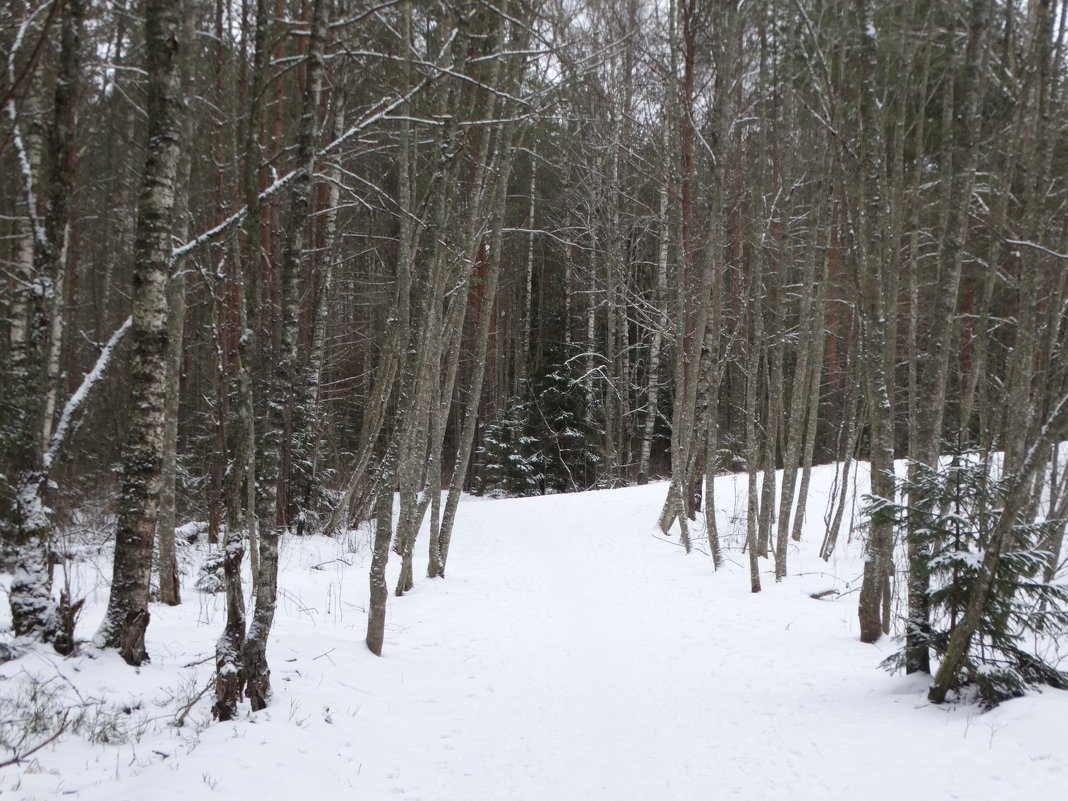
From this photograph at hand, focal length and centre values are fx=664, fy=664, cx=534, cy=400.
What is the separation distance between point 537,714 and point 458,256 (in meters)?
5.12

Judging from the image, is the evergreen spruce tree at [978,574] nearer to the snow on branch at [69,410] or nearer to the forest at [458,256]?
the forest at [458,256]

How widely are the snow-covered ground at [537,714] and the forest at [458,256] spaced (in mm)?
344

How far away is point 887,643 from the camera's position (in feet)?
19.6

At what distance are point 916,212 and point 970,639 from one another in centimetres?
477

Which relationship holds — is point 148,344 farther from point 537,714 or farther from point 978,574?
point 978,574

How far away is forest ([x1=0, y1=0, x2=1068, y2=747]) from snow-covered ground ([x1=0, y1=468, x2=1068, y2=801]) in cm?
34

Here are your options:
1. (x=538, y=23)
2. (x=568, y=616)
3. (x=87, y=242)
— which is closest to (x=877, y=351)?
(x=568, y=616)

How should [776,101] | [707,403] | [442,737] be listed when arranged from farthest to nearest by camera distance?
[707,403], [776,101], [442,737]

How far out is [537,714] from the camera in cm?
486

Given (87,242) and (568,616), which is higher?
(87,242)

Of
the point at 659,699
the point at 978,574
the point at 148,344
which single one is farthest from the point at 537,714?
the point at 148,344

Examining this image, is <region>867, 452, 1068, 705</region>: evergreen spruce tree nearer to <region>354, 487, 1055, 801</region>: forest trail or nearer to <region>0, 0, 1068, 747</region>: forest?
<region>0, 0, 1068, 747</region>: forest

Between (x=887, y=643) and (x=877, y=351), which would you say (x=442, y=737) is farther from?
(x=877, y=351)

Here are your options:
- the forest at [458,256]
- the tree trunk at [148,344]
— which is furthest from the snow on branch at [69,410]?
the tree trunk at [148,344]
